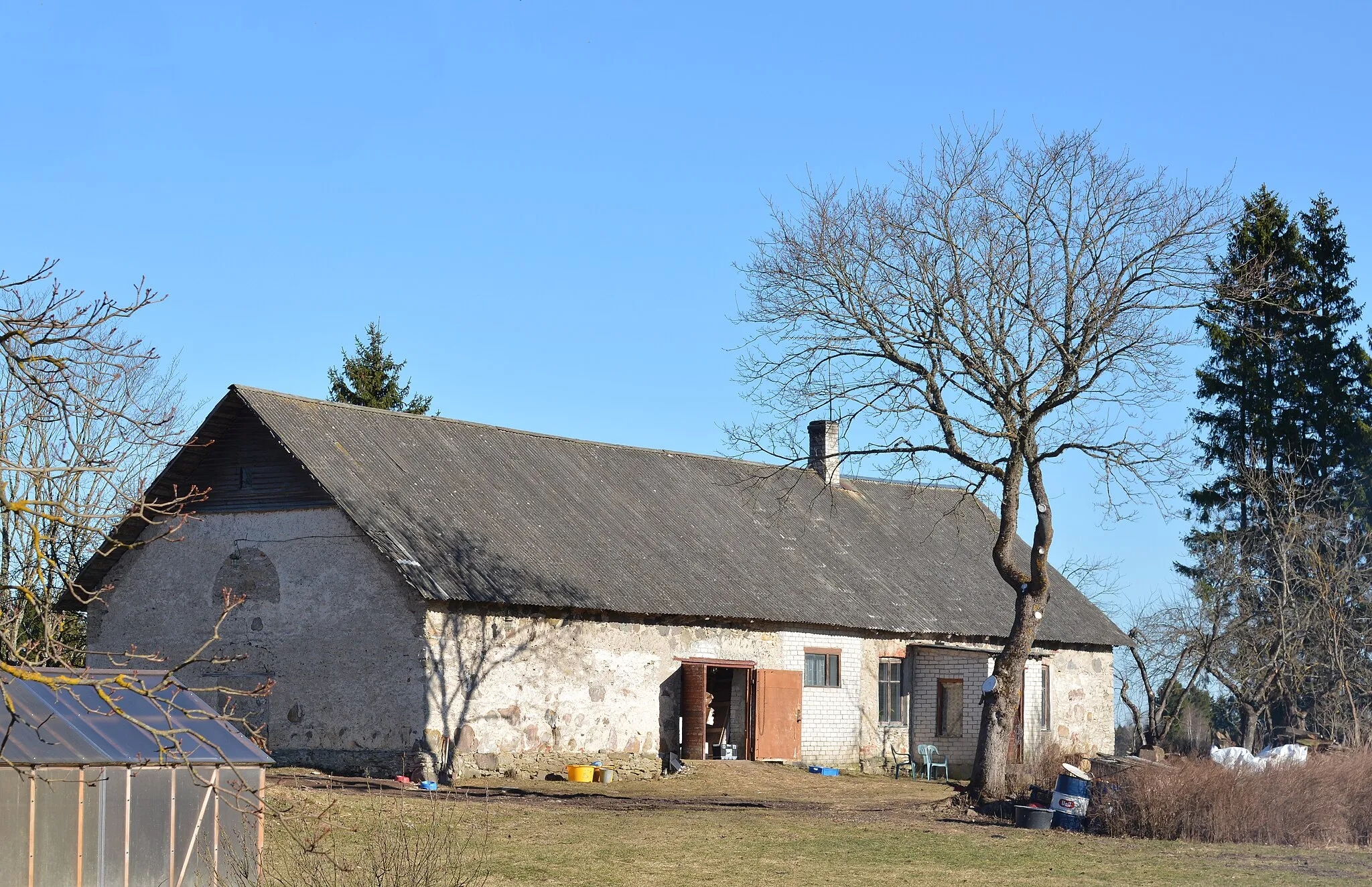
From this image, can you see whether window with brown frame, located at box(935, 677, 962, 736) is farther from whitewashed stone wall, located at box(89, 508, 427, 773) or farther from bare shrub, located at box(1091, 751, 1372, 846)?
whitewashed stone wall, located at box(89, 508, 427, 773)

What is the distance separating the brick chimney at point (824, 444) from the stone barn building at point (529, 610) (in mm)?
3102

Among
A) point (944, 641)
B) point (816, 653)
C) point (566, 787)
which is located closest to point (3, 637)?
point (566, 787)

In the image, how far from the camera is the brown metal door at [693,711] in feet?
85.8

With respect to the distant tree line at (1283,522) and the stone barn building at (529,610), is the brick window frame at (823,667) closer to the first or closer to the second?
the stone barn building at (529,610)

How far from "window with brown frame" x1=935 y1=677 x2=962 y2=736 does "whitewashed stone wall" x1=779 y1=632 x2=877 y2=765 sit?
1669mm

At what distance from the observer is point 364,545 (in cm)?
2355

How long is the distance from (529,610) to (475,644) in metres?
1.14

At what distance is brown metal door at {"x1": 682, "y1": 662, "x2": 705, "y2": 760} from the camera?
26.2 m

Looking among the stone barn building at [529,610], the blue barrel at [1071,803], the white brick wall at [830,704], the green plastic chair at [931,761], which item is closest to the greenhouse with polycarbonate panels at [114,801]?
the stone barn building at [529,610]

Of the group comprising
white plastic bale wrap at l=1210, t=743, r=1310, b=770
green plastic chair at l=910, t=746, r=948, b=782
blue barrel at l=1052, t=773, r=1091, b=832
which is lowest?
green plastic chair at l=910, t=746, r=948, b=782

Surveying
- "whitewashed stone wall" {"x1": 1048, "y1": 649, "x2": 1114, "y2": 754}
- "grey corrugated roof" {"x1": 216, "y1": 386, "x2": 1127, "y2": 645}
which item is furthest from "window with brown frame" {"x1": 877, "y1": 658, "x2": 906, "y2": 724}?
"whitewashed stone wall" {"x1": 1048, "y1": 649, "x2": 1114, "y2": 754}

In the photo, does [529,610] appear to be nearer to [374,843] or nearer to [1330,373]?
[374,843]

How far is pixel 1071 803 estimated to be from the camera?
1942cm

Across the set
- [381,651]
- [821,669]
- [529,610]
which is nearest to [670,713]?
[529,610]
